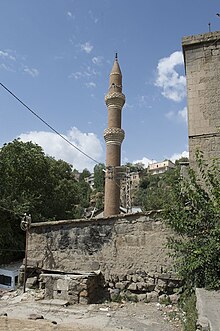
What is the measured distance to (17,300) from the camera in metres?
6.70

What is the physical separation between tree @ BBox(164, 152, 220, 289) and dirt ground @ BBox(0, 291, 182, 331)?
0.92m

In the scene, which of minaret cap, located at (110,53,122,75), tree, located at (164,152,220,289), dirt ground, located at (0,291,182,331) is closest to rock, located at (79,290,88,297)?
dirt ground, located at (0,291,182,331)

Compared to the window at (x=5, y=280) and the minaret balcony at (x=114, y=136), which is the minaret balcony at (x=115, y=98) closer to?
the minaret balcony at (x=114, y=136)

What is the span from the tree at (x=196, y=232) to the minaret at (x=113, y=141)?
53.9ft

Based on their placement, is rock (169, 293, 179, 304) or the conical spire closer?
rock (169, 293, 179, 304)

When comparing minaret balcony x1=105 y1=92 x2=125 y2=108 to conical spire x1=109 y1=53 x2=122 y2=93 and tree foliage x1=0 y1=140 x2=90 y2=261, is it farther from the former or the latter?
tree foliage x1=0 y1=140 x2=90 y2=261

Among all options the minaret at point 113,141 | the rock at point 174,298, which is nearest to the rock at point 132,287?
the rock at point 174,298

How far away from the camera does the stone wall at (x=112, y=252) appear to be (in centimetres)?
666

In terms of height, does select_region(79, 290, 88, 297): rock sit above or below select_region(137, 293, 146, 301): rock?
above

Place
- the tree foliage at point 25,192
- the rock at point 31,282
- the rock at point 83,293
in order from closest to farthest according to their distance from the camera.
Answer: the rock at point 83,293
the rock at point 31,282
the tree foliage at point 25,192

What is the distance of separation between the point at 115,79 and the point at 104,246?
2233cm

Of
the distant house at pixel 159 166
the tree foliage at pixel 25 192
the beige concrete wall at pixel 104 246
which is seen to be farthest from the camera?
the distant house at pixel 159 166

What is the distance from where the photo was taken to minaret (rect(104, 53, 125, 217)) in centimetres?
2314

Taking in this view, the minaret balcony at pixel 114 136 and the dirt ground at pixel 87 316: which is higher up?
the minaret balcony at pixel 114 136
